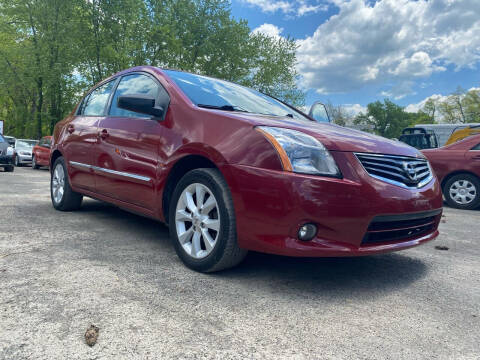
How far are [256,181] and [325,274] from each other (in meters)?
0.92

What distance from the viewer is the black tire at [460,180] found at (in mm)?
6855

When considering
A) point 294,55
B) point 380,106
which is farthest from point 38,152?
point 380,106

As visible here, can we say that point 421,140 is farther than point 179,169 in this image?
Yes

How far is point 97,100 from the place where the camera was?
169 inches

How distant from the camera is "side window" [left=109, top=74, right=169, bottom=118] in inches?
125

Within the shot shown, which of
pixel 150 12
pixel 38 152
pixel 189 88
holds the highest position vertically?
pixel 150 12

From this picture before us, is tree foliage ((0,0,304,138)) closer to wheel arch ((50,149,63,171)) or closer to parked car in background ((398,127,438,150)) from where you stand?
parked car in background ((398,127,438,150))

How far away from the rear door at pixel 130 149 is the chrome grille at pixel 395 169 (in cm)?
157

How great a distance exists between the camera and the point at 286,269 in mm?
2748

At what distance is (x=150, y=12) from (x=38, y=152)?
12.2m

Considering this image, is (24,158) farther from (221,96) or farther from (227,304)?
(227,304)

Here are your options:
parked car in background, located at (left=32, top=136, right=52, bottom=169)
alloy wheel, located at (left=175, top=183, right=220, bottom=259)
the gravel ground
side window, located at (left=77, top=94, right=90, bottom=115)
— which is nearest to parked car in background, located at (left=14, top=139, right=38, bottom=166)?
parked car in background, located at (left=32, top=136, right=52, bottom=169)

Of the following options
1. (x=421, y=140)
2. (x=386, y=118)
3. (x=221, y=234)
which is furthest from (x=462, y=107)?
(x=221, y=234)

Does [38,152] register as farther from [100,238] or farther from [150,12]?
[100,238]
